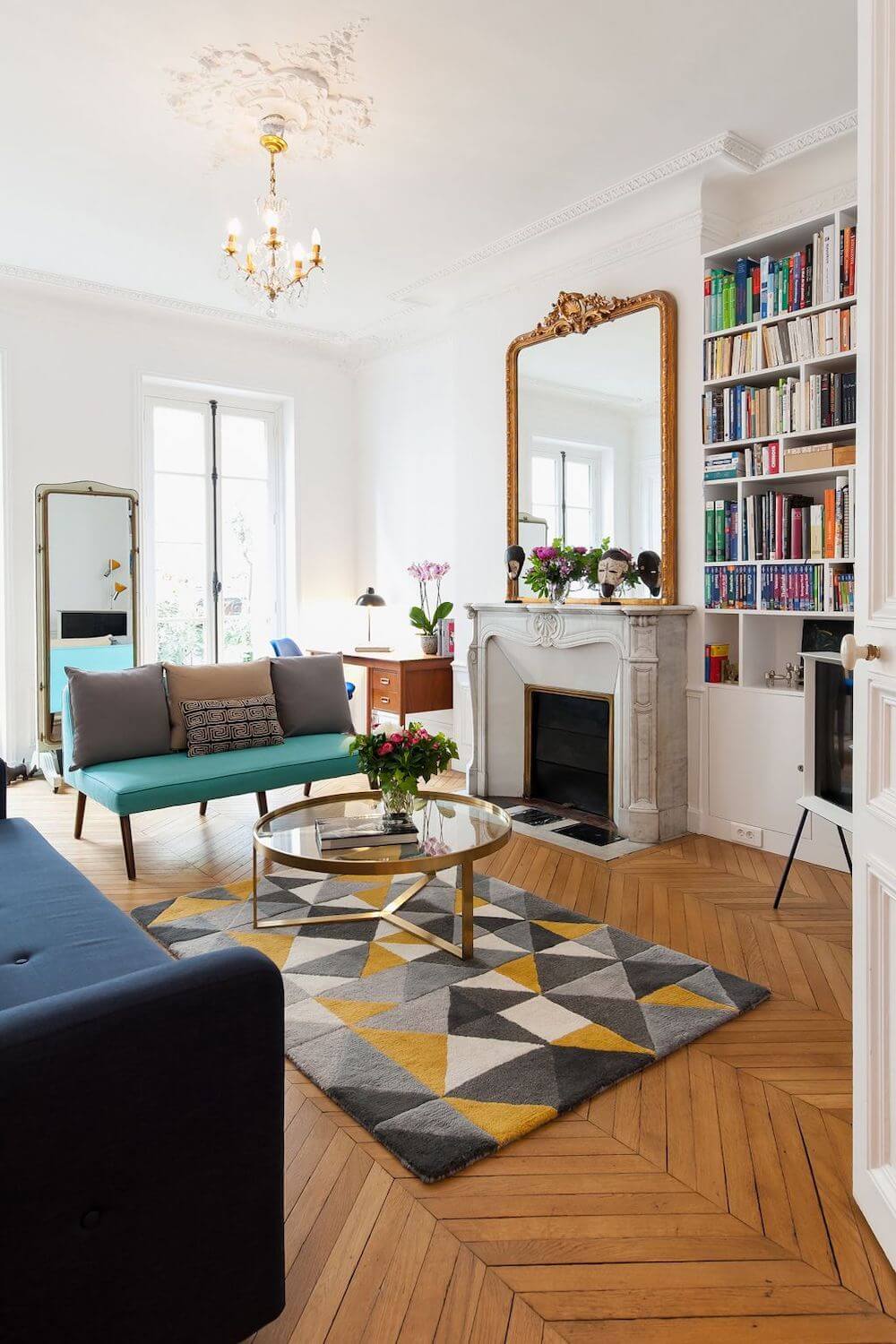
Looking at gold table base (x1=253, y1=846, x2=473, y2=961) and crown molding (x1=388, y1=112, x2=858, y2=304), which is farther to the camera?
crown molding (x1=388, y1=112, x2=858, y2=304)

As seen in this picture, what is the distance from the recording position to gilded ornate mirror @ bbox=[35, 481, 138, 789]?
557 centimetres

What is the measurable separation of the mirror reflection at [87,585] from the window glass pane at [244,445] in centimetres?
94

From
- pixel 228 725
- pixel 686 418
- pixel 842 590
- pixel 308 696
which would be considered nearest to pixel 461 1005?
pixel 228 725

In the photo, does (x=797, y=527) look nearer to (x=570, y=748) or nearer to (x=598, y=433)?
(x=598, y=433)

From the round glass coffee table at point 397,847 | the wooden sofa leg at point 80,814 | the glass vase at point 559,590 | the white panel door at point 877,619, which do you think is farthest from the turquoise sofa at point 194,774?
the white panel door at point 877,619

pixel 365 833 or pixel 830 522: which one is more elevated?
pixel 830 522

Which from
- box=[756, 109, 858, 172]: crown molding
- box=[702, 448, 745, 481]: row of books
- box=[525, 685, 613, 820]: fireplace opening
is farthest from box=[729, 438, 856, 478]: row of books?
box=[525, 685, 613, 820]: fireplace opening

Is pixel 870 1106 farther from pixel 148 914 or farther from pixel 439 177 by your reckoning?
pixel 439 177

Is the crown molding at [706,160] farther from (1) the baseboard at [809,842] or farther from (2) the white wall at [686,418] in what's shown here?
(1) the baseboard at [809,842]

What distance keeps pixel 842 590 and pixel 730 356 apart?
3.95 ft

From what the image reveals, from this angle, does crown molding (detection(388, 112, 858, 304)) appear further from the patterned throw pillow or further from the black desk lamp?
the patterned throw pillow

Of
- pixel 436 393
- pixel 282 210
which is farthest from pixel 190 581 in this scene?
pixel 282 210

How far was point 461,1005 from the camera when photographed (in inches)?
99.8

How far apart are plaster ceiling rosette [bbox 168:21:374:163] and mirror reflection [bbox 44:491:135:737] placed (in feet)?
8.64
